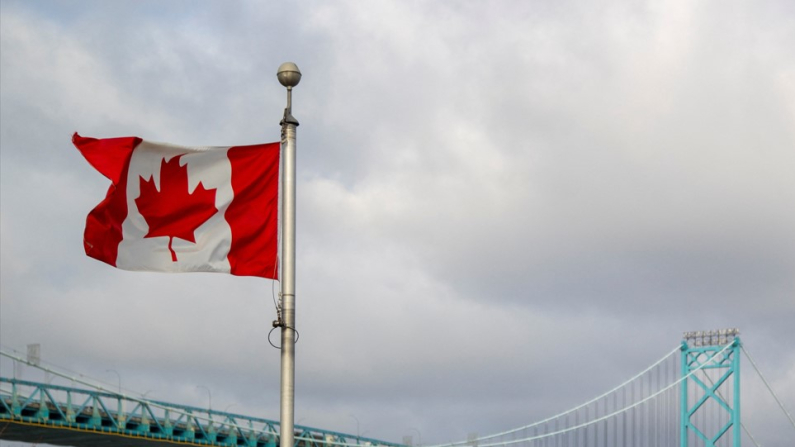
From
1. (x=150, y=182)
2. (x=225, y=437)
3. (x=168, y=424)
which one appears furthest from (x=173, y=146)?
(x=225, y=437)

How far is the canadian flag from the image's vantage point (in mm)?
24562

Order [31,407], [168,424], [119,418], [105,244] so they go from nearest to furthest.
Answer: [105,244], [31,407], [119,418], [168,424]

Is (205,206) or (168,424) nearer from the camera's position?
(205,206)

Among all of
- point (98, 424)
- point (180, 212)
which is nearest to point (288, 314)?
point (180, 212)

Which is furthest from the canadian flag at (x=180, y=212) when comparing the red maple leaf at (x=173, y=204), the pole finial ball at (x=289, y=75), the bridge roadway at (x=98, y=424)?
the bridge roadway at (x=98, y=424)

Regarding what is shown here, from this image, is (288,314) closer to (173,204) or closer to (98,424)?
(173,204)

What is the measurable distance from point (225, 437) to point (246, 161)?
155 m

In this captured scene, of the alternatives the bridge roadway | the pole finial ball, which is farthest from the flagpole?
the bridge roadway

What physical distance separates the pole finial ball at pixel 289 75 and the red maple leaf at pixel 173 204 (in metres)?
2.52

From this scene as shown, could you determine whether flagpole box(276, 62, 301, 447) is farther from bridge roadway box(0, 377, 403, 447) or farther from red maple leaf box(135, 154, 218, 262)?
bridge roadway box(0, 377, 403, 447)

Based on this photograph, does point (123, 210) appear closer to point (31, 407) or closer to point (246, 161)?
point (246, 161)

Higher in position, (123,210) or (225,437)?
(225,437)

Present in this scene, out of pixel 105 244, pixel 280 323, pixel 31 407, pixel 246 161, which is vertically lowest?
pixel 280 323

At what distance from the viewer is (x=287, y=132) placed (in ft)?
77.8
